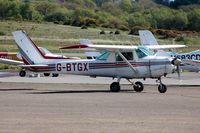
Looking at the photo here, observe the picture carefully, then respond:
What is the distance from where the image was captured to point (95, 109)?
18.8 metres

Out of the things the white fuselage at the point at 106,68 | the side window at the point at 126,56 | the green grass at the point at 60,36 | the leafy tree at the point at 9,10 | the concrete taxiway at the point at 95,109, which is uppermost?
the leafy tree at the point at 9,10

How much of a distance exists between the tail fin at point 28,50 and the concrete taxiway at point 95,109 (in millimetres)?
1094

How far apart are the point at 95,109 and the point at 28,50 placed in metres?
10.4

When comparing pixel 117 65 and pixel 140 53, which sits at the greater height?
pixel 140 53

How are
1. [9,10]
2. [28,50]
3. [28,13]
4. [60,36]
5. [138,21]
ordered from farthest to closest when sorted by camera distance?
[9,10] < [28,13] < [138,21] < [60,36] < [28,50]

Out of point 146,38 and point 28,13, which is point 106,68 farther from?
point 28,13

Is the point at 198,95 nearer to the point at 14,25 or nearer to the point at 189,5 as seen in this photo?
the point at 14,25

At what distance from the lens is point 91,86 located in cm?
2908

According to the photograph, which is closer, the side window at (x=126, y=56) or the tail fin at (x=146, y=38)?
the side window at (x=126, y=56)

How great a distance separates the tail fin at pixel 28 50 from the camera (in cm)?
2836

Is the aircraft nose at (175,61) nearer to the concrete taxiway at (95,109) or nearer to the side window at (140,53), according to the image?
the concrete taxiway at (95,109)

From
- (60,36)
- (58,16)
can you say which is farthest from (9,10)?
(60,36)

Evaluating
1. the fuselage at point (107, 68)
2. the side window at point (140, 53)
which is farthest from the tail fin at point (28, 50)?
the side window at point (140, 53)

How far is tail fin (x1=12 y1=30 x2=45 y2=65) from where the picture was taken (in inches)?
A: 1117
